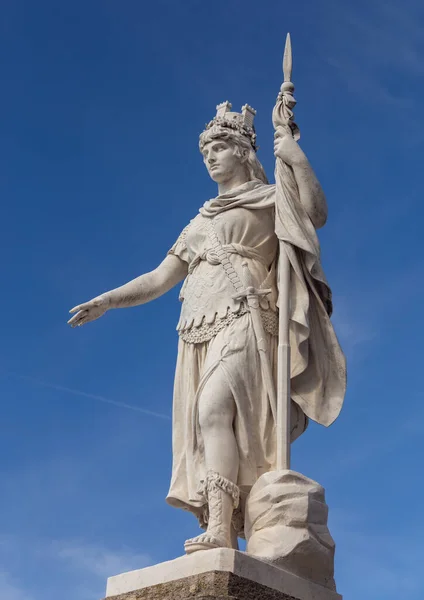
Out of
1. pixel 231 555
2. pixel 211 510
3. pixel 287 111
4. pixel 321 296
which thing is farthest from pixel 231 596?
pixel 287 111

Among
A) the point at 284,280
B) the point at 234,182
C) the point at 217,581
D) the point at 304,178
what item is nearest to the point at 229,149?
the point at 234,182

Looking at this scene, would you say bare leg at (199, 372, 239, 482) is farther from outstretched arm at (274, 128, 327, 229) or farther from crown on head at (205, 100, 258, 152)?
crown on head at (205, 100, 258, 152)

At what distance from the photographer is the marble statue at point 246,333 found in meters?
7.57

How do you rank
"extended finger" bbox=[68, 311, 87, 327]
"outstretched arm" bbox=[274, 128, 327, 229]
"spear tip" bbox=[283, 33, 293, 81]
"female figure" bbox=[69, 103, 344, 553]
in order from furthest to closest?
"extended finger" bbox=[68, 311, 87, 327], "spear tip" bbox=[283, 33, 293, 81], "outstretched arm" bbox=[274, 128, 327, 229], "female figure" bbox=[69, 103, 344, 553]

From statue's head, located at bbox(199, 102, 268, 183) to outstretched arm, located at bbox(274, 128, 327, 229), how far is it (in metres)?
0.50

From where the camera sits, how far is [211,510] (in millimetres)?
7453

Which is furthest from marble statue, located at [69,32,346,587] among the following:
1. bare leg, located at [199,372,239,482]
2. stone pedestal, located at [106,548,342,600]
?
stone pedestal, located at [106,548,342,600]

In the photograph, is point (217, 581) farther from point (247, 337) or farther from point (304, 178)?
point (304, 178)

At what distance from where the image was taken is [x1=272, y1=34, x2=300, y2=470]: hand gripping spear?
25.1 feet

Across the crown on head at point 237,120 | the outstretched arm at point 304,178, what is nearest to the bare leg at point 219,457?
the outstretched arm at point 304,178

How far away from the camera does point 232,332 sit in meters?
8.01

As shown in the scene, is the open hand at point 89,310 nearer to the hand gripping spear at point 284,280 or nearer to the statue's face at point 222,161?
the statue's face at point 222,161

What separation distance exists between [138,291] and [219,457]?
2.05m

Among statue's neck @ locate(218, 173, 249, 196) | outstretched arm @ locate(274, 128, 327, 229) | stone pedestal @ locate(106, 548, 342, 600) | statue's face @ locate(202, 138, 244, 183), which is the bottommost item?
stone pedestal @ locate(106, 548, 342, 600)
